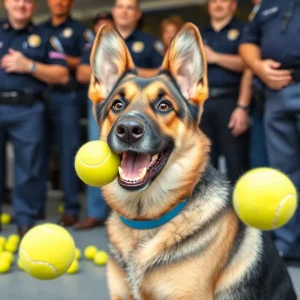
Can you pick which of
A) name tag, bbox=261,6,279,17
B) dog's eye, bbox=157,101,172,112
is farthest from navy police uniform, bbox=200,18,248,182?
dog's eye, bbox=157,101,172,112

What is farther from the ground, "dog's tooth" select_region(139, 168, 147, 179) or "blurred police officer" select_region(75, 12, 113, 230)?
"dog's tooth" select_region(139, 168, 147, 179)

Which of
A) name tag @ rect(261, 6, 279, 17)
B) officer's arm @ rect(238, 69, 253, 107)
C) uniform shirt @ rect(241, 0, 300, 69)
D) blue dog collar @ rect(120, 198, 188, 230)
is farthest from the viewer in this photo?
officer's arm @ rect(238, 69, 253, 107)

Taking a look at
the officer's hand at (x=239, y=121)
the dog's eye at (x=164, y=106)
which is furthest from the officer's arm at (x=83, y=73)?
the dog's eye at (x=164, y=106)

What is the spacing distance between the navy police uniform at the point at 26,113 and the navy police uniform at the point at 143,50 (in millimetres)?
576

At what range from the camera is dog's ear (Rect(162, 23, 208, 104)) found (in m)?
1.95

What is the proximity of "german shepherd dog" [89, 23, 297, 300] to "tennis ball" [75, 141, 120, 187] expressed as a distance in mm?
34

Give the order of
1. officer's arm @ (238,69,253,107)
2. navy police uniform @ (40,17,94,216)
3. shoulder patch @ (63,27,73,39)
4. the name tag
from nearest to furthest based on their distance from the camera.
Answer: the name tag < officer's arm @ (238,69,253,107) < navy police uniform @ (40,17,94,216) < shoulder patch @ (63,27,73,39)

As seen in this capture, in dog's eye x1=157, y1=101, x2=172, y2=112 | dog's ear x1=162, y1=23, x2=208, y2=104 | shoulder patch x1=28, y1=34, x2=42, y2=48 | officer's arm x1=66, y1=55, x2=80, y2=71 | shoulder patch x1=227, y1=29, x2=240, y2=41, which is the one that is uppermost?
dog's ear x1=162, y1=23, x2=208, y2=104

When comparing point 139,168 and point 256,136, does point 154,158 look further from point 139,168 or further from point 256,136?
point 256,136

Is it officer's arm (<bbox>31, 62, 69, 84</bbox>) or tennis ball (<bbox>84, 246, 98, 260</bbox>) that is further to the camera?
officer's arm (<bbox>31, 62, 69, 84</bbox>)

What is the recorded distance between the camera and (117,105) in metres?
1.97

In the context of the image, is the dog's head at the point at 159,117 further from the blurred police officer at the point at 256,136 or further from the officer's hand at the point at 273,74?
the blurred police officer at the point at 256,136

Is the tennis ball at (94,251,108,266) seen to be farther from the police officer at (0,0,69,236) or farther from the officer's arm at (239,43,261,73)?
the officer's arm at (239,43,261,73)

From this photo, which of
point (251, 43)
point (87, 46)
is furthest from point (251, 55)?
point (87, 46)
